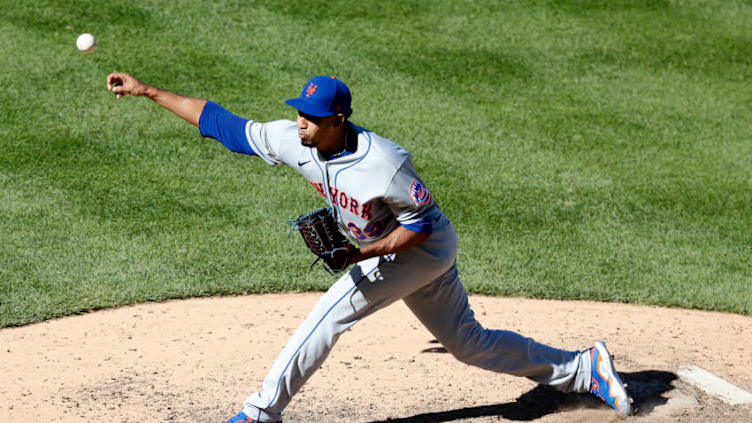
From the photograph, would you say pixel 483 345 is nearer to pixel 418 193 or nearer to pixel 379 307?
pixel 379 307

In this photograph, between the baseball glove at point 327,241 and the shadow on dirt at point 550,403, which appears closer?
the baseball glove at point 327,241

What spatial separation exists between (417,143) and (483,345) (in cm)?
438

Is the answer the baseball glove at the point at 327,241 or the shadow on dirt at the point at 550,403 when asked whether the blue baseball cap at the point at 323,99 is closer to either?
the baseball glove at the point at 327,241

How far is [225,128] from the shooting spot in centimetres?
430

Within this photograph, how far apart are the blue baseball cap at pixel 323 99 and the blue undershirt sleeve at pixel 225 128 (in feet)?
1.73

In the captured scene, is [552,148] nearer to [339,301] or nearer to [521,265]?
[521,265]

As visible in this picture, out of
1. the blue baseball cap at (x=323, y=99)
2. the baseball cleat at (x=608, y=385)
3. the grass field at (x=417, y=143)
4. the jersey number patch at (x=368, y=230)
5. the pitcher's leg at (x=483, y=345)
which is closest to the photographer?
the blue baseball cap at (x=323, y=99)

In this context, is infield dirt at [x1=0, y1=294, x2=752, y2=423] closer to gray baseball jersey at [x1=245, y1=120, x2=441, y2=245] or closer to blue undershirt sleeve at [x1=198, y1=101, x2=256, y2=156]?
gray baseball jersey at [x1=245, y1=120, x2=441, y2=245]

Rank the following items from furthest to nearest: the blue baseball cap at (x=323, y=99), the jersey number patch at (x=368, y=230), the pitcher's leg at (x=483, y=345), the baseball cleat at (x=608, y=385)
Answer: the baseball cleat at (x=608, y=385) < the pitcher's leg at (x=483, y=345) < the jersey number patch at (x=368, y=230) < the blue baseball cap at (x=323, y=99)

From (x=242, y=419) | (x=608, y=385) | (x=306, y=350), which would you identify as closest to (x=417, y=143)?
(x=608, y=385)

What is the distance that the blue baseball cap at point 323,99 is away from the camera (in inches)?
148

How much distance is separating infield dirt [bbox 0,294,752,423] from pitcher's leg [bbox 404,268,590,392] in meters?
0.24

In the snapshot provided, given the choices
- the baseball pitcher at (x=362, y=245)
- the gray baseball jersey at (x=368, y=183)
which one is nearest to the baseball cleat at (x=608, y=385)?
the baseball pitcher at (x=362, y=245)

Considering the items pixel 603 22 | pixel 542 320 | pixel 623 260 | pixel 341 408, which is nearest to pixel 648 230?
pixel 623 260
